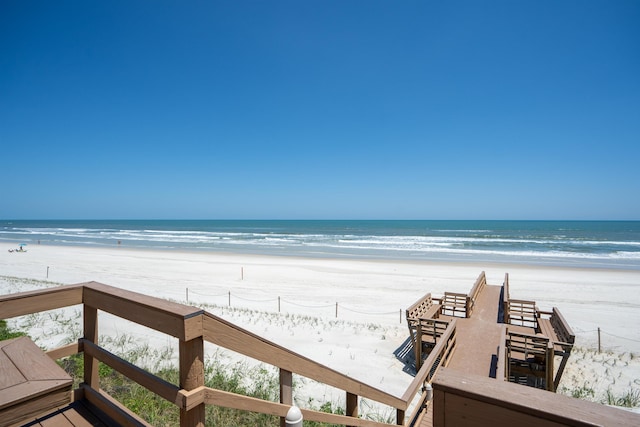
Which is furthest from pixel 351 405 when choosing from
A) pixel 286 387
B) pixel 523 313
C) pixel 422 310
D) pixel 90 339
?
pixel 523 313

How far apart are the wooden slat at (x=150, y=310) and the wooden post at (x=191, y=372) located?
75 mm

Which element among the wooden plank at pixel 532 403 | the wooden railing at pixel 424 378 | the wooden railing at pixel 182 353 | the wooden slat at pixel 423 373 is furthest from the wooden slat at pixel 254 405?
the wooden slat at pixel 423 373

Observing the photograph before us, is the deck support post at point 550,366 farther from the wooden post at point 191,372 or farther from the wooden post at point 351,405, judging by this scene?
the wooden post at point 191,372

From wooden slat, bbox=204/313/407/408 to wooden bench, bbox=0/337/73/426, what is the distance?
3.17ft

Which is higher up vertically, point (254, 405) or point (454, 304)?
point (254, 405)

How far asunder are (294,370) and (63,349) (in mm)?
1796

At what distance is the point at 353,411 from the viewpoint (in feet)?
9.18

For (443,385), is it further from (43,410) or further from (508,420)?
(43,410)

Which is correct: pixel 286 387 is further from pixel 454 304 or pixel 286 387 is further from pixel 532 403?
pixel 454 304

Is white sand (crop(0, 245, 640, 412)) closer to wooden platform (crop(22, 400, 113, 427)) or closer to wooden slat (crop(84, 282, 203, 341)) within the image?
wooden platform (crop(22, 400, 113, 427))

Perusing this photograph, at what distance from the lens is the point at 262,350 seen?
1850 mm

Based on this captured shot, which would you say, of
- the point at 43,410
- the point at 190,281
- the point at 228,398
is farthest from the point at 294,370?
the point at 190,281

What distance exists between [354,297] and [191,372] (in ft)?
52.2

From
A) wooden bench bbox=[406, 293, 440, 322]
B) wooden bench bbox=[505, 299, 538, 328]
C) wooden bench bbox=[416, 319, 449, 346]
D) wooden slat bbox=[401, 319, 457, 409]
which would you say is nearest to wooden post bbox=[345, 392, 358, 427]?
wooden slat bbox=[401, 319, 457, 409]
